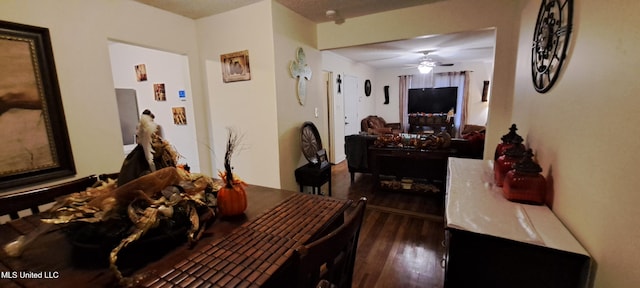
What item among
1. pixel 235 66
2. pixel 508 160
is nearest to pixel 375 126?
pixel 235 66

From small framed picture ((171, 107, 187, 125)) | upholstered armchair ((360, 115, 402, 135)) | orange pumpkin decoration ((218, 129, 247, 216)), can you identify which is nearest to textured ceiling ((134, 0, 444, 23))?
small framed picture ((171, 107, 187, 125))

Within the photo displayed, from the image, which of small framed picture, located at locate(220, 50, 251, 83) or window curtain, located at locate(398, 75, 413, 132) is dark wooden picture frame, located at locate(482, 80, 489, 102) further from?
small framed picture, located at locate(220, 50, 251, 83)

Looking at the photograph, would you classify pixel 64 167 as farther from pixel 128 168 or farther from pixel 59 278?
A: pixel 59 278

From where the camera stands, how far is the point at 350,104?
5.98 m

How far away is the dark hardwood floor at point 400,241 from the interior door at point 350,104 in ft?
8.24

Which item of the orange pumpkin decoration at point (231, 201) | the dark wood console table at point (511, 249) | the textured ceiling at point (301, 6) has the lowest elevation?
the dark wood console table at point (511, 249)

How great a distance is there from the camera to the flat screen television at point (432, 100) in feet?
22.7

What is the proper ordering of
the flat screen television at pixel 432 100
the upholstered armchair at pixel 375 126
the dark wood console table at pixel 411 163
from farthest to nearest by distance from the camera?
the flat screen television at pixel 432 100, the upholstered armchair at pixel 375 126, the dark wood console table at pixel 411 163

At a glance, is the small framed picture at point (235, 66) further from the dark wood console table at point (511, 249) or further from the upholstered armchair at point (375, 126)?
the upholstered armchair at point (375, 126)

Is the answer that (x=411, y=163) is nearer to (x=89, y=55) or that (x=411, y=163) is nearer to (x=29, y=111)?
(x=89, y=55)

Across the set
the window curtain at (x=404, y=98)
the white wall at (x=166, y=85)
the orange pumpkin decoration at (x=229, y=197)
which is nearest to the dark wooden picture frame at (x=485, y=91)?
the window curtain at (x=404, y=98)

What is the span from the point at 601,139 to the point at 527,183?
395 millimetres

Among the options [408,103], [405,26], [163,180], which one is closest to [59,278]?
[163,180]

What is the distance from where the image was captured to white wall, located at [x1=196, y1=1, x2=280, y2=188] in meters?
2.68
